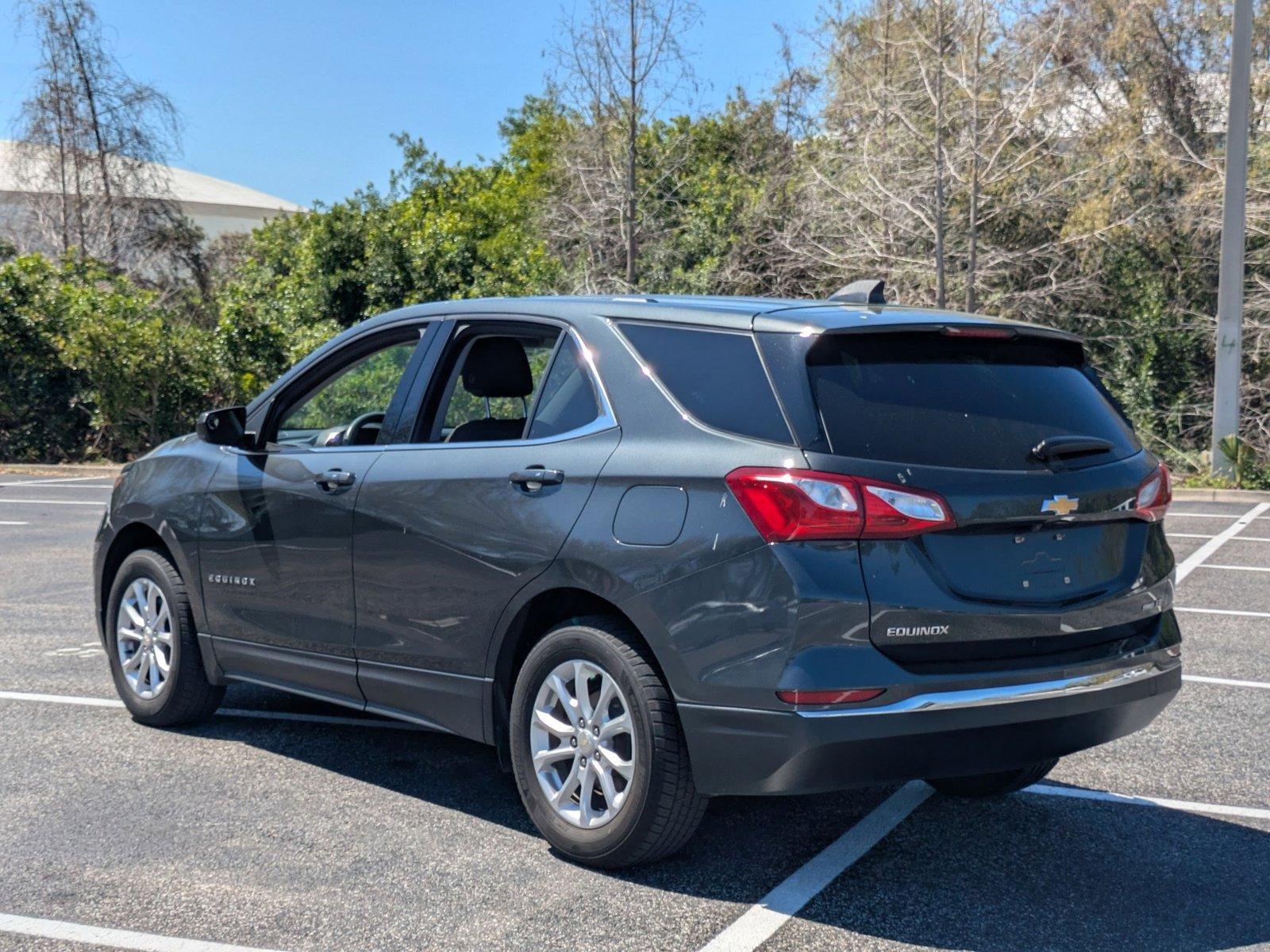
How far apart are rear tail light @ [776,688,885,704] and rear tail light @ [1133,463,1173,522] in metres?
Answer: 1.19

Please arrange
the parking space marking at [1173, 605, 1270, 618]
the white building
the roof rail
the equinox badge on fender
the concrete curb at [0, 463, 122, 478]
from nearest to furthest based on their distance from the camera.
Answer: the roof rail → the equinox badge on fender → the parking space marking at [1173, 605, 1270, 618] → the concrete curb at [0, 463, 122, 478] → the white building

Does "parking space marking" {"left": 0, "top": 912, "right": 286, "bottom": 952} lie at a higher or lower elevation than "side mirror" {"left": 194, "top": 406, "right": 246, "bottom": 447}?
lower

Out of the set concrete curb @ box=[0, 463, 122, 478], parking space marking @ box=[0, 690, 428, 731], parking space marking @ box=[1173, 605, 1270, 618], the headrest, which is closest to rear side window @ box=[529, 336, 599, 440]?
the headrest

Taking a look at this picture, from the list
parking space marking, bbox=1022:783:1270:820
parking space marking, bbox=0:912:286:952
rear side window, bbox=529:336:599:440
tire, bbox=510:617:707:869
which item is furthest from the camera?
parking space marking, bbox=1022:783:1270:820

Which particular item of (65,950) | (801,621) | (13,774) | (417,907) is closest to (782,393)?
(801,621)

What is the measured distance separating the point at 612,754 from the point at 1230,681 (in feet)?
13.6

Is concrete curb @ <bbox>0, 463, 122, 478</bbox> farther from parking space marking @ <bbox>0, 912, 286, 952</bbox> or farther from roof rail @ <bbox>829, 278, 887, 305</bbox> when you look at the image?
parking space marking @ <bbox>0, 912, 286, 952</bbox>

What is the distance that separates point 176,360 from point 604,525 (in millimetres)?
22085

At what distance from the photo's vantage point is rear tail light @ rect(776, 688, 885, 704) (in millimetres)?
3928

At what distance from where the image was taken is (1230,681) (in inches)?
284

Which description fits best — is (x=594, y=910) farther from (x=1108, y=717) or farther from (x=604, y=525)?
(x=1108, y=717)

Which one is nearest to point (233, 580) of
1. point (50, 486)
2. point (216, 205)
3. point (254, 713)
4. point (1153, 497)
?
point (254, 713)

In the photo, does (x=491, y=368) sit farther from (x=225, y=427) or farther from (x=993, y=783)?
(x=993, y=783)

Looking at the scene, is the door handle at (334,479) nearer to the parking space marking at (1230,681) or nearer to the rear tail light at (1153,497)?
the rear tail light at (1153,497)
